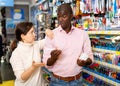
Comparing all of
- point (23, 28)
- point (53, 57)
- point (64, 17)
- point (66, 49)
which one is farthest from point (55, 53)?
point (23, 28)

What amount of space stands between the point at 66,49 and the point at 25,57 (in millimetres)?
464

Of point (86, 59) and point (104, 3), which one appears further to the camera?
point (104, 3)

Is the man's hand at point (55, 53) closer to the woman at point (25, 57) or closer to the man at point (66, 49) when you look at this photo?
the man at point (66, 49)

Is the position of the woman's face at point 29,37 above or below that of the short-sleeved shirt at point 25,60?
above

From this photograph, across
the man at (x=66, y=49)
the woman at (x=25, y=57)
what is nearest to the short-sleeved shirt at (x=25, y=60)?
the woman at (x=25, y=57)

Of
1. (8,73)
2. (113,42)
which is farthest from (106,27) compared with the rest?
(8,73)

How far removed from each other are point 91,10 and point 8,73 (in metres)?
4.40

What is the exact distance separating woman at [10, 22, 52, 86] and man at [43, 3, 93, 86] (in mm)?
211

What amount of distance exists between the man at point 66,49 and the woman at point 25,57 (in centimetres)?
21

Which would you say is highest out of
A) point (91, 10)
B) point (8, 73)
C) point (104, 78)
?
point (91, 10)

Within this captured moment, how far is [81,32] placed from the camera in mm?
2139

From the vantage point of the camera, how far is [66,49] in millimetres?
2102

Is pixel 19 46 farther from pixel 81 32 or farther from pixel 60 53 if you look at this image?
pixel 81 32

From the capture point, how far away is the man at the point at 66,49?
2.07 meters
